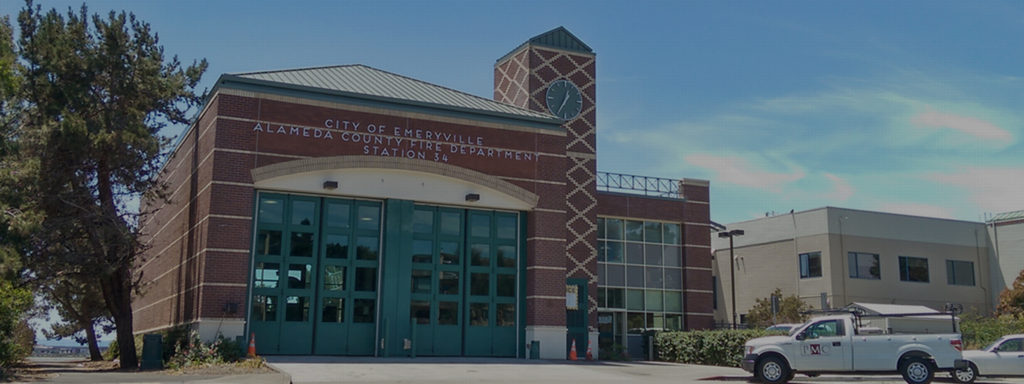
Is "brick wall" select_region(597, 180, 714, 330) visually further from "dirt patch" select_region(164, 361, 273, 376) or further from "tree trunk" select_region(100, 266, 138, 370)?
"dirt patch" select_region(164, 361, 273, 376)

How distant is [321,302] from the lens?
28.2 meters

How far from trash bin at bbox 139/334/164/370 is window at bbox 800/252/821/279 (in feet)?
116

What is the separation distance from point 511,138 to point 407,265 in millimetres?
5916

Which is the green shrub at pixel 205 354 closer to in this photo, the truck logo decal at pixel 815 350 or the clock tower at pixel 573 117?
the clock tower at pixel 573 117

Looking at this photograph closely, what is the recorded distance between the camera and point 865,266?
4944 cm

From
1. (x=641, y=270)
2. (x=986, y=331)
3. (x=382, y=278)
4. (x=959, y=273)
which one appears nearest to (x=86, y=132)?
(x=382, y=278)

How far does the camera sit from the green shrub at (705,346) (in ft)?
103

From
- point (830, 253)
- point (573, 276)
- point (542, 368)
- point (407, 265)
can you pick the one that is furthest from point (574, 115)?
point (830, 253)

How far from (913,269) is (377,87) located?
1379 inches

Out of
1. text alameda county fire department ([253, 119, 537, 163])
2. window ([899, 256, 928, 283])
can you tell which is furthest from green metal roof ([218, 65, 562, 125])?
window ([899, 256, 928, 283])

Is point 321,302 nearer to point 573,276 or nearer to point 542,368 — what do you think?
point 542,368

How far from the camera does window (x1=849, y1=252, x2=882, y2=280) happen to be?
49.1 m

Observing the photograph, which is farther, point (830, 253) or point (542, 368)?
point (830, 253)

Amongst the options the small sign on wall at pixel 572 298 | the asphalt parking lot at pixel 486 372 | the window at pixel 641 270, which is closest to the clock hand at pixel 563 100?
the window at pixel 641 270
